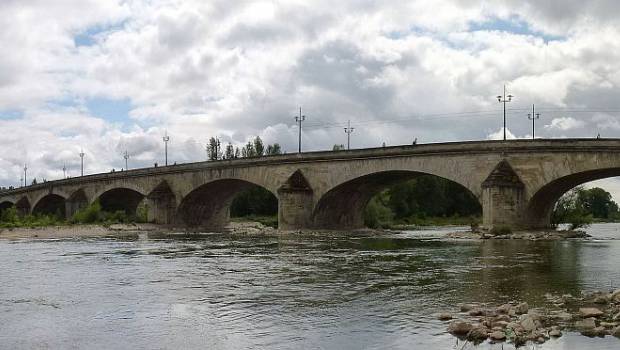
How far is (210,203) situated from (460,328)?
64236 mm

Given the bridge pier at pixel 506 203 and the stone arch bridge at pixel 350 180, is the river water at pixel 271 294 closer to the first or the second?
the bridge pier at pixel 506 203

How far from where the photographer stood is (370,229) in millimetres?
63062

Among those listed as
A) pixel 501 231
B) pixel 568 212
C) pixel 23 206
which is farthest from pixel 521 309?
pixel 23 206

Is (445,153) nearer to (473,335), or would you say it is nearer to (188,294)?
(188,294)

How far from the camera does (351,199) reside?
2343 inches

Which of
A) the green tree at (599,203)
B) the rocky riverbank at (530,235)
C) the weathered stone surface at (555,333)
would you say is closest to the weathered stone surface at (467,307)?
the weathered stone surface at (555,333)

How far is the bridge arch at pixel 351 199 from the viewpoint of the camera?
175ft

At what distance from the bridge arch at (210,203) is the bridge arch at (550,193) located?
28498mm


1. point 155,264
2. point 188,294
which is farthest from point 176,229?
point 188,294

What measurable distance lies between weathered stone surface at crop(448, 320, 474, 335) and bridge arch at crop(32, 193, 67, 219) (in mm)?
86940

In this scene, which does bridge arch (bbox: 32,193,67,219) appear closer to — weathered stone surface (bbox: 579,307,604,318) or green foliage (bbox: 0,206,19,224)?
green foliage (bbox: 0,206,19,224)

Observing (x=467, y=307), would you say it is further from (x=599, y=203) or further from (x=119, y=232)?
(x=599, y=203)

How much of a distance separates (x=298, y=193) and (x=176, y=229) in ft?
61.1

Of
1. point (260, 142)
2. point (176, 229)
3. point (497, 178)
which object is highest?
point (260, 142)
